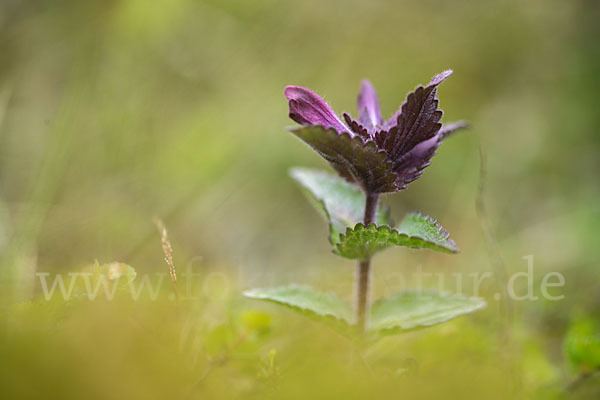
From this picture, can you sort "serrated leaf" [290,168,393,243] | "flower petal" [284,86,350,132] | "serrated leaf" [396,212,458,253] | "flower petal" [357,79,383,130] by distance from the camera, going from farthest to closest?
"serrated leaf" [290,168,393,243] < "flower petal" [357,79,383,130] < "flower petal" [284,86,350,132] < "serrated leaf" [396,212,458,253]

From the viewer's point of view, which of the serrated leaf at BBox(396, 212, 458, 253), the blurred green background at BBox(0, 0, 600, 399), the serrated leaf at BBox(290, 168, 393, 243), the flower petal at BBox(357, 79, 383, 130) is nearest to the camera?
the blurred green background at BBox(0, 0, 600, 399)

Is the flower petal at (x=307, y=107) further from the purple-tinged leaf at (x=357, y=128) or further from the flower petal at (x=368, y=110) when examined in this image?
the flower petal at (x=368, y=110)

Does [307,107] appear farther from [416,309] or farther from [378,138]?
[416,309]

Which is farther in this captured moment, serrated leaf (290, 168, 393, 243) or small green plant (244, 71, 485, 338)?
serrated leaf (290, 168, 393, 243)

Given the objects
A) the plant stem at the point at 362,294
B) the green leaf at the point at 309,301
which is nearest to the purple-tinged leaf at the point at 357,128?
the plant stem at the point at 362,294

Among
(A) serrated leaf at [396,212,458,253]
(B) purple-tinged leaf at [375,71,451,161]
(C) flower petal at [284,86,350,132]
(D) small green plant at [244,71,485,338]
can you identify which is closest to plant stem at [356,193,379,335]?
(D) small green plant at [244,71,485,338]

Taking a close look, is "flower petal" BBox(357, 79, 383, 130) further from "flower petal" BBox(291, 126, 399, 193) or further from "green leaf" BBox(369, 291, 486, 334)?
"green leaf" BBox(369, 291, 486, 334)
